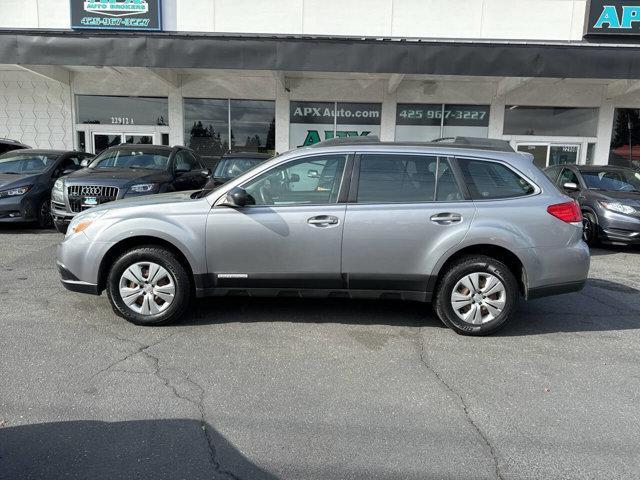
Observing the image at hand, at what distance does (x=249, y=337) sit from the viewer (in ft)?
14.4

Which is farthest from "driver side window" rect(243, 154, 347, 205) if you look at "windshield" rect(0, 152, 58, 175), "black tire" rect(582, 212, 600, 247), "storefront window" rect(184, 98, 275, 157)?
"storefront window" rect(184, 98, 275, 157)

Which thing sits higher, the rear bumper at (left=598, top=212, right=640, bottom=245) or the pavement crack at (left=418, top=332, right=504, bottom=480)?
the rear bumper at (left=598, top=212, right=640, bottom=245)

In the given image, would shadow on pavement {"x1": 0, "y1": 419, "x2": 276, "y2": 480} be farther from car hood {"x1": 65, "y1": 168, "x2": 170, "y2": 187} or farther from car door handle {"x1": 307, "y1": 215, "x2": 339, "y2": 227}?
car hood {"x1": 65, "y1": 168, "x2": 170, "y2": 187}

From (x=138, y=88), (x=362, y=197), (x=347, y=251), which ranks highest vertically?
(x=138, y=88)

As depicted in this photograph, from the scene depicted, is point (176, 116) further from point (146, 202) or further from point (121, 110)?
point (146, 202)

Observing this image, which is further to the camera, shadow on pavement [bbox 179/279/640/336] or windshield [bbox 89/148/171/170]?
windshield [bbox 89/148/171/170]

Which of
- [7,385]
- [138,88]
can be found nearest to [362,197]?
[7,385]

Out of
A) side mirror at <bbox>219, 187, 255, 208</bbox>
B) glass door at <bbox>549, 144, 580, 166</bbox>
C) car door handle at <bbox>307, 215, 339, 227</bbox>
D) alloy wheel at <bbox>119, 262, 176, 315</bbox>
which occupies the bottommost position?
alloy wheel at <bbox>119, 262, 176, 315</bbox>

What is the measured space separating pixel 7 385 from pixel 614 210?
914cm

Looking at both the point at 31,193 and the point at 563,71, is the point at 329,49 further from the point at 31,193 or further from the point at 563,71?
the point at 31,193

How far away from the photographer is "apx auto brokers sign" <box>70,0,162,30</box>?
13.9m

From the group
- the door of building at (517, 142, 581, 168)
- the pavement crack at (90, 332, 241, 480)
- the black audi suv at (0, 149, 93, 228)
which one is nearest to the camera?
the pavement crack at (90, 332, 241, 480)

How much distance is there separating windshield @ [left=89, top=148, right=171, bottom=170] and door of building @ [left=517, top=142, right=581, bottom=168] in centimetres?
1159

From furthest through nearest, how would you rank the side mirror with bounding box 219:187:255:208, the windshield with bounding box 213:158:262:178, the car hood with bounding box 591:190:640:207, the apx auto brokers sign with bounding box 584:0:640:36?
the apx auto brokers sign with bounding box 584:0:640:36 → the windshield with bounding box 213:158:262:178 → the car hood with bounding box 591:190:640:207 → the side mirror with bounding box 219:187:255:208
